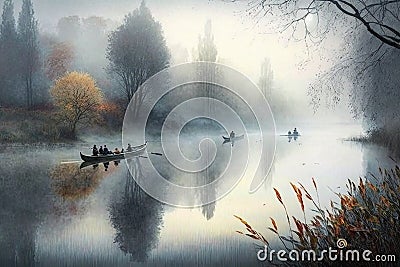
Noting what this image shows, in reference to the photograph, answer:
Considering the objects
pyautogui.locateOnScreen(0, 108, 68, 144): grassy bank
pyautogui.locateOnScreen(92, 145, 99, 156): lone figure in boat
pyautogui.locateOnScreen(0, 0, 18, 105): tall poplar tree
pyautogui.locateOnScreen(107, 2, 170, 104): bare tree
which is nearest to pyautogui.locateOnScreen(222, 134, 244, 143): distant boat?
pyautogui.locateOnScreen(107, 2, 170, 104): bare tree

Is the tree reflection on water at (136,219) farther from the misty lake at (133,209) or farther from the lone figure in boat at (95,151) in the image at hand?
the lone figure in boat at (95,151)

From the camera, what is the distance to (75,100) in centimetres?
360

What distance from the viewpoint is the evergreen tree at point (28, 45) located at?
3529mm

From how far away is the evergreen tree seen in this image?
353 centimetres

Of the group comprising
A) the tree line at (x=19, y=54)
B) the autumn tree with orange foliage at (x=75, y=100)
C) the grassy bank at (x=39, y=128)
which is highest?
the tree line at (x=19, y=54)

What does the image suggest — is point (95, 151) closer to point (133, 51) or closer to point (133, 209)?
point (133, 209)

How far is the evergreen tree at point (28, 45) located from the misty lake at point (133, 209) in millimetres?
489

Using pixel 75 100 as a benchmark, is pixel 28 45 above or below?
above

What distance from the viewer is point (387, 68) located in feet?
11.4
